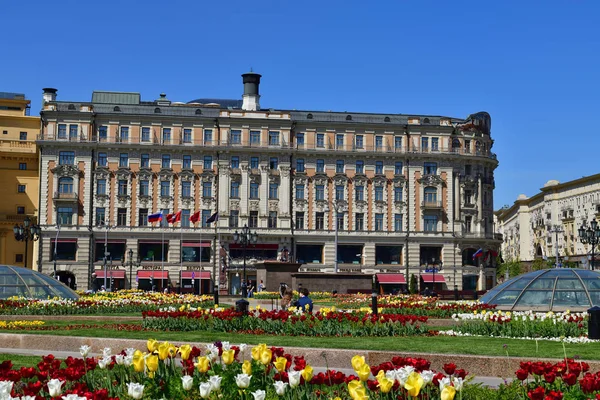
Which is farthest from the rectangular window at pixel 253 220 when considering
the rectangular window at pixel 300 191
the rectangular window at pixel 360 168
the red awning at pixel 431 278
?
the red awning at pixel 431 278

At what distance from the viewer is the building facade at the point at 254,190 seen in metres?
69.8

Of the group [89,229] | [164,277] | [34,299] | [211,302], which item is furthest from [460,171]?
[34,299]

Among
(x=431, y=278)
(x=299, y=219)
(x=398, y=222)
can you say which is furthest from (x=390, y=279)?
(x=299, y=219)

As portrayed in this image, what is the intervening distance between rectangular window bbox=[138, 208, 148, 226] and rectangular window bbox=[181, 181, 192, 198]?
11.4 feet

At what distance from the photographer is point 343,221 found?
7344cm

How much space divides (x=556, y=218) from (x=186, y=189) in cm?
5907

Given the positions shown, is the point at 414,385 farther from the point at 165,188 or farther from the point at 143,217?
the point at 165,188

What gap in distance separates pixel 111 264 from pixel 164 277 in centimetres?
449

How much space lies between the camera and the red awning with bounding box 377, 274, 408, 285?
7206 cm

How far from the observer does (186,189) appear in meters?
71.8

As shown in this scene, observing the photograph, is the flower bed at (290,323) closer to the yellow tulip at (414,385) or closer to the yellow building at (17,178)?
the yellow tulip at (414,385)

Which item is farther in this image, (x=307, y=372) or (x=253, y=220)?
(x=253, y=220)

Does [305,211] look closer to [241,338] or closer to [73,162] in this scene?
[73,162]

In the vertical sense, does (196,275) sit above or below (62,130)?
below
